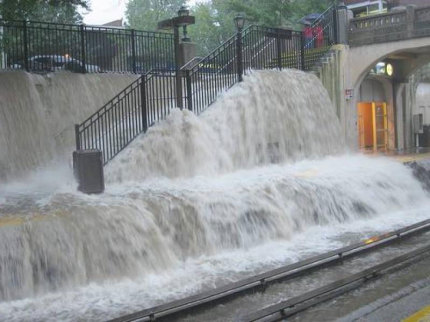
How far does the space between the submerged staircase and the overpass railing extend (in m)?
0.85

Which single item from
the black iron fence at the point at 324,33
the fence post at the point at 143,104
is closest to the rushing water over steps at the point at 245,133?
the fence post at the point at 143,104

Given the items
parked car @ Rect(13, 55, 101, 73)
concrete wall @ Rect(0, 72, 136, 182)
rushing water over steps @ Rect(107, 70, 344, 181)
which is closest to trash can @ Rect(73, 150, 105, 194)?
rushing water over steps @ Rect(107, 70, 344, 181)

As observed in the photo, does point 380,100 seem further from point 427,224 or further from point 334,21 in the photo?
point 427,224

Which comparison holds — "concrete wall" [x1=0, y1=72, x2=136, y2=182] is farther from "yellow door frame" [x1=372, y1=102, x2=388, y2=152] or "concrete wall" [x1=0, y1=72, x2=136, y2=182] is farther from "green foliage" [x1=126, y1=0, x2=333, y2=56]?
"green foliage" [x1=126, y1=0, x2=333, y2=56]

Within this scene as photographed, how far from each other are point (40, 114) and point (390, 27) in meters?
12.7

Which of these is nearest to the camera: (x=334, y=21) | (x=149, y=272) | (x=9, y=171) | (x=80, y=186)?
(x=149, y=272)

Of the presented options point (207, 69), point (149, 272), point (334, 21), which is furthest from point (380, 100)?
point (149, 272)

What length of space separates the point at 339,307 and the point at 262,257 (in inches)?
114

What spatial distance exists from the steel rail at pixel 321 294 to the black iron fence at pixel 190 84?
5965 millimetres

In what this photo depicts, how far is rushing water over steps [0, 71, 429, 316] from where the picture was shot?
808 centimetres

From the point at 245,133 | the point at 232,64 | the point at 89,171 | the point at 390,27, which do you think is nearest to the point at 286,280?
the point at 89,171

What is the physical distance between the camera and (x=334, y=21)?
813 inches

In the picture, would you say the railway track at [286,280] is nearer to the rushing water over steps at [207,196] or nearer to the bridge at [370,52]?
the rushing water over steps at [207,196]

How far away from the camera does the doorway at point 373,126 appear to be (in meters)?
23.7
